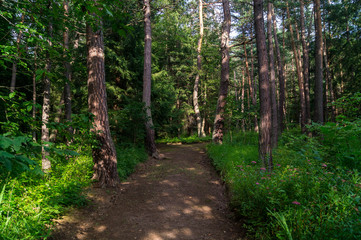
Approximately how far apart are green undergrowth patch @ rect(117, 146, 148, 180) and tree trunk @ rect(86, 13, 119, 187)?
798mm

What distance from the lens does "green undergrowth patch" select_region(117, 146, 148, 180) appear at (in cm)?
700

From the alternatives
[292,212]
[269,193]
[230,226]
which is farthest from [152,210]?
[292,212]

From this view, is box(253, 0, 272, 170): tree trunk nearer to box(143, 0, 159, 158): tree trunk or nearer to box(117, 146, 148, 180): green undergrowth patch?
box(117, 146, 148, 180): green undergrowth patch

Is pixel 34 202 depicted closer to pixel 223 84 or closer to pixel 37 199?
pixel 37 199

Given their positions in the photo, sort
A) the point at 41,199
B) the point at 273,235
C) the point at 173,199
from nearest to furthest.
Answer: the point at 273,235
the point at 41,199
the point at 173,199

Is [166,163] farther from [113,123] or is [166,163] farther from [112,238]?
[112,238]

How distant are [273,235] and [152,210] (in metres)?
2.82

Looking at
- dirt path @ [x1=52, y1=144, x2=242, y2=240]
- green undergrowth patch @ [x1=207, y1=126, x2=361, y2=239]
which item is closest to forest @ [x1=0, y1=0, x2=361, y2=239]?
green undergrowth patch @ [x1=207, y1=126, x2=361, y2=239]

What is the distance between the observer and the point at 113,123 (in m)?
9.32

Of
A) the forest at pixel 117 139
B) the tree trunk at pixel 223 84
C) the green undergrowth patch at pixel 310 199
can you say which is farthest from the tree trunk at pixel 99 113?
the tree trunk at pixel 223 84

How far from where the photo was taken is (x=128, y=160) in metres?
7.99

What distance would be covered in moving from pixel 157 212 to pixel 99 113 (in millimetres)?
3369

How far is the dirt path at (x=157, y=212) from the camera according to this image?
3756 millimetres

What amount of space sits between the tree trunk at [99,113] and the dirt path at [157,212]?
0.55 m
